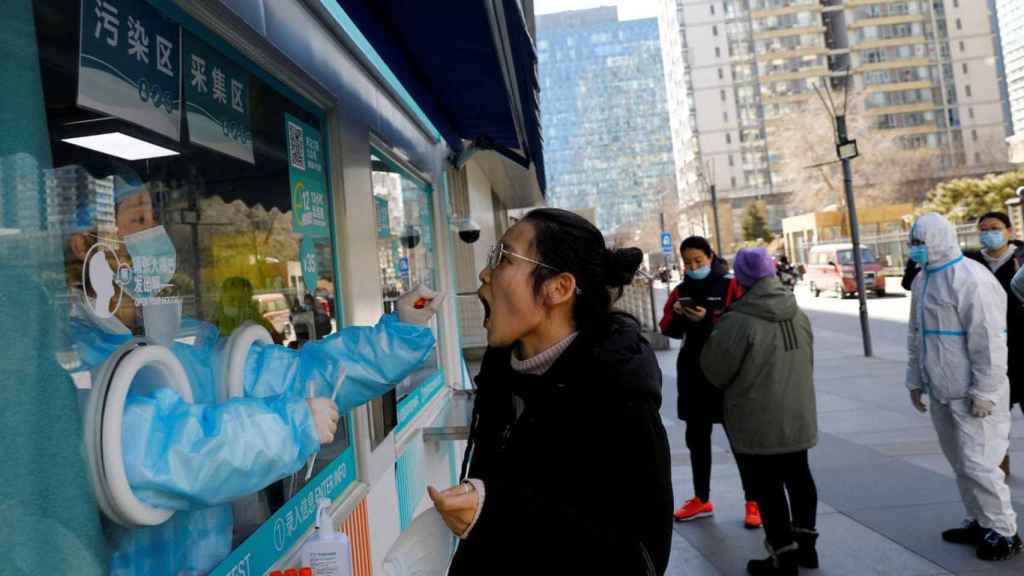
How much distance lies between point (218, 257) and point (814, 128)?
52648 millimetres

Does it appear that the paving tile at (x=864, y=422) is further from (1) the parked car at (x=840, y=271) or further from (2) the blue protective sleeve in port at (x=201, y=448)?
(1) the parked car at (x=840, y=271)

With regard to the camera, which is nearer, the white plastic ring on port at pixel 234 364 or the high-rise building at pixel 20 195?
the high-rise building at pixel 20 195

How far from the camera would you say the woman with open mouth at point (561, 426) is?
1.42 meters

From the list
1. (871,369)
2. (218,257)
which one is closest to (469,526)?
(218,257)

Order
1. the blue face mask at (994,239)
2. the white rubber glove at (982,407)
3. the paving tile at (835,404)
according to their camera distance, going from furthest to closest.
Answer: the paving tile at (835,404), the blue face mask at (994,239), the white rubber glove at (982,407)

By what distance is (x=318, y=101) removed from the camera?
10.0 feet

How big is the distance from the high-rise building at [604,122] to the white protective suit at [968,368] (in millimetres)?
111746

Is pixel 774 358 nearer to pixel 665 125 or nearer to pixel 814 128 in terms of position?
pixel 814 128

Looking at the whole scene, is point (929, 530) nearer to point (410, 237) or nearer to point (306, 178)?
point (410, 237)

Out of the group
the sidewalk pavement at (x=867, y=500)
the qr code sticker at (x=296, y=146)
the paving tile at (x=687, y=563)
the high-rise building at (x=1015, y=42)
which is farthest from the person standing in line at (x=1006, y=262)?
the high-rise building at (x=1015, y=42)

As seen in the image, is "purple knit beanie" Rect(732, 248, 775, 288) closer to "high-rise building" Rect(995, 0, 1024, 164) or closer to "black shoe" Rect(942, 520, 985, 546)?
"black shoe" Rect(942, 520, 985, 546)

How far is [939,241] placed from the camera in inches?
162

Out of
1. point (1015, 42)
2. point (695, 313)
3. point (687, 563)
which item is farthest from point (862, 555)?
point (1015, 42)

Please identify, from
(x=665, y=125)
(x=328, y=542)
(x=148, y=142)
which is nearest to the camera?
(x=328, y=542)
